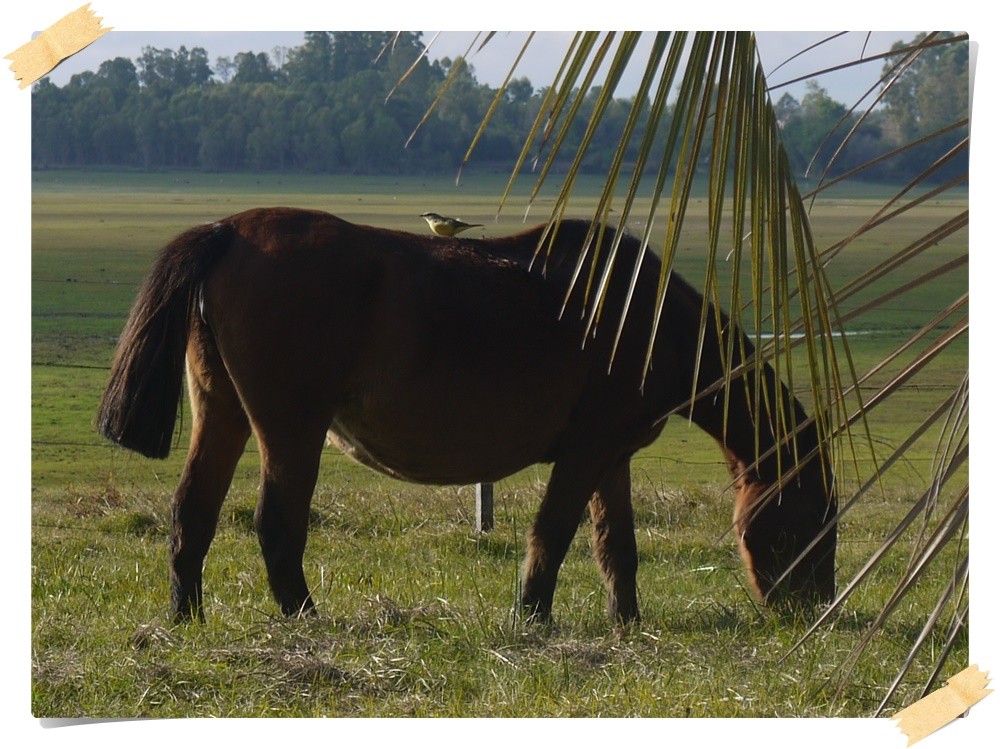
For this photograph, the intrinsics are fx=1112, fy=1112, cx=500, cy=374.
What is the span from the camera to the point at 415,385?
3.67 m

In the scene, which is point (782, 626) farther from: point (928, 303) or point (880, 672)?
point (928, 303)

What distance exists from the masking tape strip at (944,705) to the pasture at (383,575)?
8.5 inches

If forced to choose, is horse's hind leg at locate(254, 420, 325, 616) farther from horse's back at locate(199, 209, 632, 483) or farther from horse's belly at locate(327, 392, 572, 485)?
horse's belly at locate(327, 392, 572, 485)

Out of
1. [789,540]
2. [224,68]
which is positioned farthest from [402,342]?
[789,540]

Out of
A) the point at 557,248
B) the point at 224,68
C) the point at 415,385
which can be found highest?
the point at 224,68

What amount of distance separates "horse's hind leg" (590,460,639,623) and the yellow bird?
1.12 meters

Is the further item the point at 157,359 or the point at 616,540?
the point at 616,540

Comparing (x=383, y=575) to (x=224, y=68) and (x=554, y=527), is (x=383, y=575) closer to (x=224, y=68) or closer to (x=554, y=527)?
(x=554, y=527)

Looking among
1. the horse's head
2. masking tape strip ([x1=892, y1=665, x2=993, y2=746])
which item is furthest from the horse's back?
masking tape strip ([x1=892, y1=665, x2=993, y2=746])

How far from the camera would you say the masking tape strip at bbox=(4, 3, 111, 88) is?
106 inches

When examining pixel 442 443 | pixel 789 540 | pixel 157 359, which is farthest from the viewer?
pixel 789 540

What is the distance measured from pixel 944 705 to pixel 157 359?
244 cm

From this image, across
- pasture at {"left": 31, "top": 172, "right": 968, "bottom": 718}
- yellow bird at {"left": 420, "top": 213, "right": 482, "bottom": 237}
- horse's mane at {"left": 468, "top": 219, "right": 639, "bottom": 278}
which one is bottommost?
pasture at {"left": 31, "top": 172, "right": 968, "bottom": 718}

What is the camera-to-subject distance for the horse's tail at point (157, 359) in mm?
3477
